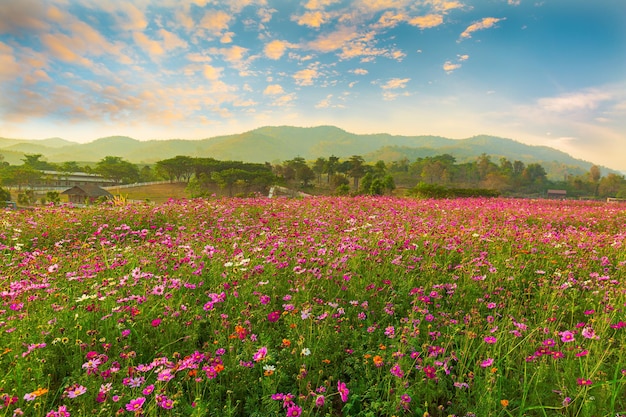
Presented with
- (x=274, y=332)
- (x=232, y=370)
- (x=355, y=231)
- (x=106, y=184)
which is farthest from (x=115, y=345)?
(x=106, y=184)

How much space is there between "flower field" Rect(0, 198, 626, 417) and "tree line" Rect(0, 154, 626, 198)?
53.1 metres

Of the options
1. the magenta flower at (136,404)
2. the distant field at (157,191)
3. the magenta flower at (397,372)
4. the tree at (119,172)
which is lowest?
the distant field at (157,191)

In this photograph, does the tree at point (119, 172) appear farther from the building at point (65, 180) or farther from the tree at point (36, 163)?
the tree at point (36, 163)

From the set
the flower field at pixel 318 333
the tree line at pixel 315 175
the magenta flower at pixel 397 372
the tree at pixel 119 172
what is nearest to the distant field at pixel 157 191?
the tree line at pixel 315 175

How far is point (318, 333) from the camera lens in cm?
297

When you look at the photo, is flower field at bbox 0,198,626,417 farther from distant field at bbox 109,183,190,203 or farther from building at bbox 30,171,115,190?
building at bbox 30,171,115,190

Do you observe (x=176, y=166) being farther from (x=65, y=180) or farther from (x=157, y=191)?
(x=65, y=180)

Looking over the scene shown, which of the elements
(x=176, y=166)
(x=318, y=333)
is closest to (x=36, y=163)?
(x=176, y=166)

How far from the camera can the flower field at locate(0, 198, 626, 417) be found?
2252 millimetres

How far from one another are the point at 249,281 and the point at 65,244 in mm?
5523

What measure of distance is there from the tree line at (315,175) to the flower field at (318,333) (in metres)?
53.1

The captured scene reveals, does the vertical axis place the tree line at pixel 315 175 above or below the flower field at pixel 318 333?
above

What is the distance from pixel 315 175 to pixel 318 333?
101 meters

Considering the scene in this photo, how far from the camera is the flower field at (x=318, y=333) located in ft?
7.39
